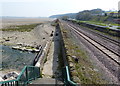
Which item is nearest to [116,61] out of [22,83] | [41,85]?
[41,85]

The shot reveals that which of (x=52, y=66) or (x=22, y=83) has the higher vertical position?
(x=22, y=83)

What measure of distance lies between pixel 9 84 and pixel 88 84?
3.64m

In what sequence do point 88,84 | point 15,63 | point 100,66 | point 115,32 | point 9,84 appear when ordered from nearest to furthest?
point 9,84, point 88,84, point 100,66, point 15,63, point 115,32

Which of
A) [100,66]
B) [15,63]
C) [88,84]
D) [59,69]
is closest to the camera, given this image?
[88,84]

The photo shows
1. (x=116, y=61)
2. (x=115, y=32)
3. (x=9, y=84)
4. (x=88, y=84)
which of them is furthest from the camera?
(x=115, y=32)

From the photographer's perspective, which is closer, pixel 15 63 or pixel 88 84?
pixel 88 84

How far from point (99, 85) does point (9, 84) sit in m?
4.21

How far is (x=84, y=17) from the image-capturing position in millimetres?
128125

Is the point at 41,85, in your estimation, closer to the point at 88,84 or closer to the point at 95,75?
the point at 88,84

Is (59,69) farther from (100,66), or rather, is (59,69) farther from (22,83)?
(22,83)

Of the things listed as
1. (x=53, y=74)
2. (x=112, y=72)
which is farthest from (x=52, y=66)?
(x=112, y=72)

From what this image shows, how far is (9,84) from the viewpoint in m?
6.24

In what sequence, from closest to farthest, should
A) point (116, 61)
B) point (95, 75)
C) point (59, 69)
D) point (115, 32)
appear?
point (95, 75), point (116, 61), point (59, 69), point (115, 32)

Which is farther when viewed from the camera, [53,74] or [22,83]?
[53,74]
